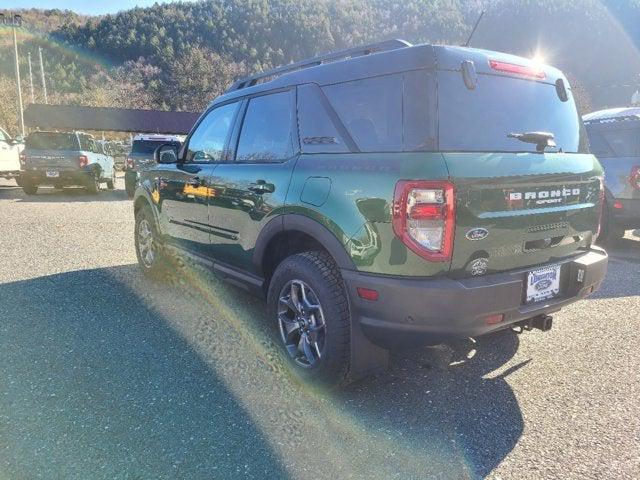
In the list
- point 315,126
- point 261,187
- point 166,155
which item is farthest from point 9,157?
point 315,126

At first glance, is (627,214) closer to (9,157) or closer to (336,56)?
(336,56)

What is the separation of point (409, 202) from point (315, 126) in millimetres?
953

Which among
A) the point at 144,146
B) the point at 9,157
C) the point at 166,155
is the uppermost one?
the point at 144,146

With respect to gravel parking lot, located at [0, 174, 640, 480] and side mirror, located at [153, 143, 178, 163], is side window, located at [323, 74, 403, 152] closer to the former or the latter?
gravel parking lot, located at [0, 174, 640, 480]

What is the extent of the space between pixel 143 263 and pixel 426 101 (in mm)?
3822

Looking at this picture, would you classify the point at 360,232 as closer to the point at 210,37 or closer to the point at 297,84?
the point at 297,84

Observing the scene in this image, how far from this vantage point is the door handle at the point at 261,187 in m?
3.11

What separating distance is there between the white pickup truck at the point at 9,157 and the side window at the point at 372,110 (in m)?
13.4

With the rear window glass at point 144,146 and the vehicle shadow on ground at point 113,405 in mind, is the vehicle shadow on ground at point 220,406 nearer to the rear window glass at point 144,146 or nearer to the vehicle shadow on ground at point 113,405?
the vehicle shadow on ground at point 113,405

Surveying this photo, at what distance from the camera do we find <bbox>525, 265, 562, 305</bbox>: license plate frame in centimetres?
259

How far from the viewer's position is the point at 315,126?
2949 millimetres

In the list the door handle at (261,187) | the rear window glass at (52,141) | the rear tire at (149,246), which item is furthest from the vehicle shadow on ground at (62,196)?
the door handle at (261,187)

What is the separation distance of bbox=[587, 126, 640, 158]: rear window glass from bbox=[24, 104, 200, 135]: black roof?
1332 inches

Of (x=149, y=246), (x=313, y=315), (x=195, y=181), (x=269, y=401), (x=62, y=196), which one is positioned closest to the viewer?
(x=269, y=401)
